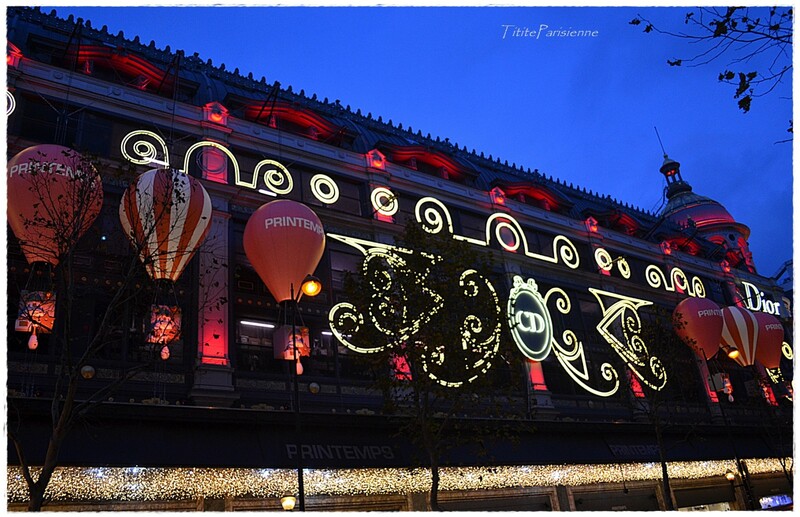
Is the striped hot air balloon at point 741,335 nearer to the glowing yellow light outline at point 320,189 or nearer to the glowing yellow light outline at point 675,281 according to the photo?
the glowing yellow light outline at point 675,281

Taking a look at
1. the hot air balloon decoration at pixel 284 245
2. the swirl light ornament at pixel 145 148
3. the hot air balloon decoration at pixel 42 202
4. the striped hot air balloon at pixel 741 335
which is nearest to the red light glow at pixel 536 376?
the striped hot air balloon at pixel 741 335

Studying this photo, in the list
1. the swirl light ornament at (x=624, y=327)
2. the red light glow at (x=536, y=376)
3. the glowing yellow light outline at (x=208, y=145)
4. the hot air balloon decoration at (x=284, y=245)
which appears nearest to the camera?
the hot air balloon decoration at (x=284, y=245)

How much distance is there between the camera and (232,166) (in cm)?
2048

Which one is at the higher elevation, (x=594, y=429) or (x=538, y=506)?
(x=594, y=429)

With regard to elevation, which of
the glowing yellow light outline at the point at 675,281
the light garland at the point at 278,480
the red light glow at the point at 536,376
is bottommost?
the light garland at the point at 278,480

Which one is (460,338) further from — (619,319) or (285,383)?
(619,319)

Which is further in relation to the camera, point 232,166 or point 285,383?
point 232,166

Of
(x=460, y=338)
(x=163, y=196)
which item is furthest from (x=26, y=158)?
(x=460, y=338)

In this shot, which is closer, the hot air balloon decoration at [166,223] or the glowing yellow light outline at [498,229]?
the hot air balloon decoration at [166,223]

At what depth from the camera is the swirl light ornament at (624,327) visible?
79.6ft

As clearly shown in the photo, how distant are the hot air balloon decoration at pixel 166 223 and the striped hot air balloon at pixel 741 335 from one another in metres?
21.7

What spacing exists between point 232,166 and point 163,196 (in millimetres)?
7141

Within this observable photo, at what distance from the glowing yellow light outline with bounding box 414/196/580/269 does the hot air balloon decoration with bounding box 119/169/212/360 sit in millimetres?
9862

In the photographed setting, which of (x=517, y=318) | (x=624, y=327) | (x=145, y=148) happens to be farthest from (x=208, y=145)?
(x=624, y=327)
